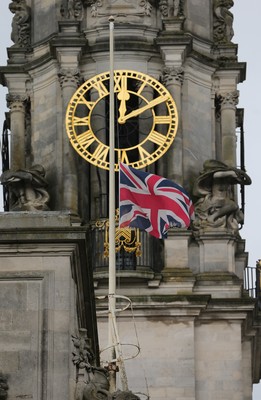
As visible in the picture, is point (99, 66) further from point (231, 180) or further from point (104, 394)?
point (104, 394)

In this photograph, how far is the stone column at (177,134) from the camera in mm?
73438

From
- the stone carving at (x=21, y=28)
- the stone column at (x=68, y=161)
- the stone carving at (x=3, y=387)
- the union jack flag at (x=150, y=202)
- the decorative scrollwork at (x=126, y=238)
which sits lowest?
the stone carving at (x=3, y=387)

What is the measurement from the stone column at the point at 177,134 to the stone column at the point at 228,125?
130cm

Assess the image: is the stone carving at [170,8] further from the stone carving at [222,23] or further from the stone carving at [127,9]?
the stone carving at [222,23]

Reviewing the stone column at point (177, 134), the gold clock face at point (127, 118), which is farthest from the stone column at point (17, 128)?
the stone column at point (177, 134)

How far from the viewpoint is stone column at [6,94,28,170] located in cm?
7488

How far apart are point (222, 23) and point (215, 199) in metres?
5.10

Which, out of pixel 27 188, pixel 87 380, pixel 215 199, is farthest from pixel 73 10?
pixel 87 380

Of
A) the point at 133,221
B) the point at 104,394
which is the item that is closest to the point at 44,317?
the point at 104,394

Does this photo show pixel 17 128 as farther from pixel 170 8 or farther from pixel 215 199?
pixel 215 199

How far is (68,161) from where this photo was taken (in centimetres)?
7375

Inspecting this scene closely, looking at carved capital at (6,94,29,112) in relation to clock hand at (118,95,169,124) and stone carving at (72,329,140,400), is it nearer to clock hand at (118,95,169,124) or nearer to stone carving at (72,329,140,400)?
clock hand at (118,95,169,124)

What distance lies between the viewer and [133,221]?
2744 inches

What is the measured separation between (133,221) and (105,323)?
9.42 feet
